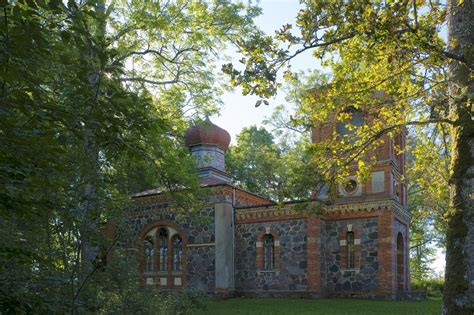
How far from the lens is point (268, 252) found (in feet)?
72.2

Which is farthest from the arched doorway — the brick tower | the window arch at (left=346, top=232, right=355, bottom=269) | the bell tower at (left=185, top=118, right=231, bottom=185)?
the bell tower at (left=185, top=118, right=231, bottom=185)

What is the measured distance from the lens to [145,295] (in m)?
9.93

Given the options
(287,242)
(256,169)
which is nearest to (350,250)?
(287,242)

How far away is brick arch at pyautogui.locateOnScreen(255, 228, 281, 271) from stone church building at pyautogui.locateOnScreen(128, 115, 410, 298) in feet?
0.14

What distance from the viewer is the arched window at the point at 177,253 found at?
2314 centimetres

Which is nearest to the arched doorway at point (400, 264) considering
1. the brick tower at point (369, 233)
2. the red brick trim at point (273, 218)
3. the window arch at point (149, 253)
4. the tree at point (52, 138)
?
the brick tower at point (369, 233)

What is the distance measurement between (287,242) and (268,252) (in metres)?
1.13

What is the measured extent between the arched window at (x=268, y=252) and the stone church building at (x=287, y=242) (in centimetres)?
4

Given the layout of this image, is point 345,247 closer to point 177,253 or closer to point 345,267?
point 345,267

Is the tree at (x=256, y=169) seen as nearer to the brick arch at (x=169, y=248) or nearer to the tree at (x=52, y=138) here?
the brick arch at (x=169, y=248)

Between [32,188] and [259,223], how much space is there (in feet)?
59.2

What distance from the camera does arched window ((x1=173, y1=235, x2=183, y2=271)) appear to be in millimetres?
23141

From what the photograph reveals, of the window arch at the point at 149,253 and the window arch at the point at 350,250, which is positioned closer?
the window arch at the point at 350,250

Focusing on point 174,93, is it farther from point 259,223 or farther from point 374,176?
point 374,176
